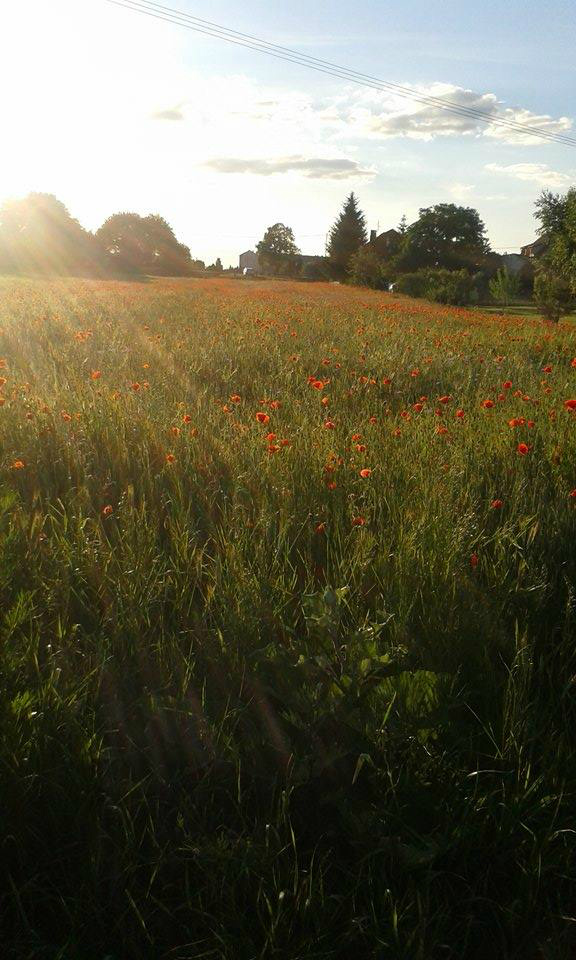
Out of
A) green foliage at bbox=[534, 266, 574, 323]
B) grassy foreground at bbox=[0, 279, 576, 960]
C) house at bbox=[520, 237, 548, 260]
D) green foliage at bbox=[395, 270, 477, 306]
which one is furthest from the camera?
house at bbox=[520, 237, 548, 260]

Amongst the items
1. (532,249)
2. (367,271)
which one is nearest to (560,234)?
(367,271)

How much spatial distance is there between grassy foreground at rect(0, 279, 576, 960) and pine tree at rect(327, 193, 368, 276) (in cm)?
6895

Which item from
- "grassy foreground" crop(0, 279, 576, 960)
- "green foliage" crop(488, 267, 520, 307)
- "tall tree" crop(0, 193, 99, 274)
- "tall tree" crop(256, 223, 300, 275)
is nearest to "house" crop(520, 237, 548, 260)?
"tall tree" crop(256, 223, 300, 275)

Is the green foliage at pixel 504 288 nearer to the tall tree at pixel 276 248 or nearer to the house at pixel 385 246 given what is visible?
the house at pixel 385 246

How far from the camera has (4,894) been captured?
1.53 metres

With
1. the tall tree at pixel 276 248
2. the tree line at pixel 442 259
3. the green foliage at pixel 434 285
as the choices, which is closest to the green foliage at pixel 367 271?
the tree line at pixel 442 259

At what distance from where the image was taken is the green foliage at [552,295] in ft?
115

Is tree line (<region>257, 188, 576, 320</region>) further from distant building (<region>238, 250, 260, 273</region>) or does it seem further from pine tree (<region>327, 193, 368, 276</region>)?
distant building (<region>238, 250, 260, 273</region>)

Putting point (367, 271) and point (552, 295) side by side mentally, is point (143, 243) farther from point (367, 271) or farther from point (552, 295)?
point (552, 295)

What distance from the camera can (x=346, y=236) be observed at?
70125 mm

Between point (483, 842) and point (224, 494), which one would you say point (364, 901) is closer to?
point (483, 842)

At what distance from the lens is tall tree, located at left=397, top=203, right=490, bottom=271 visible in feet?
217

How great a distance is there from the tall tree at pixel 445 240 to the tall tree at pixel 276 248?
2048 cm

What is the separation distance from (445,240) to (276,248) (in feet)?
85.5
